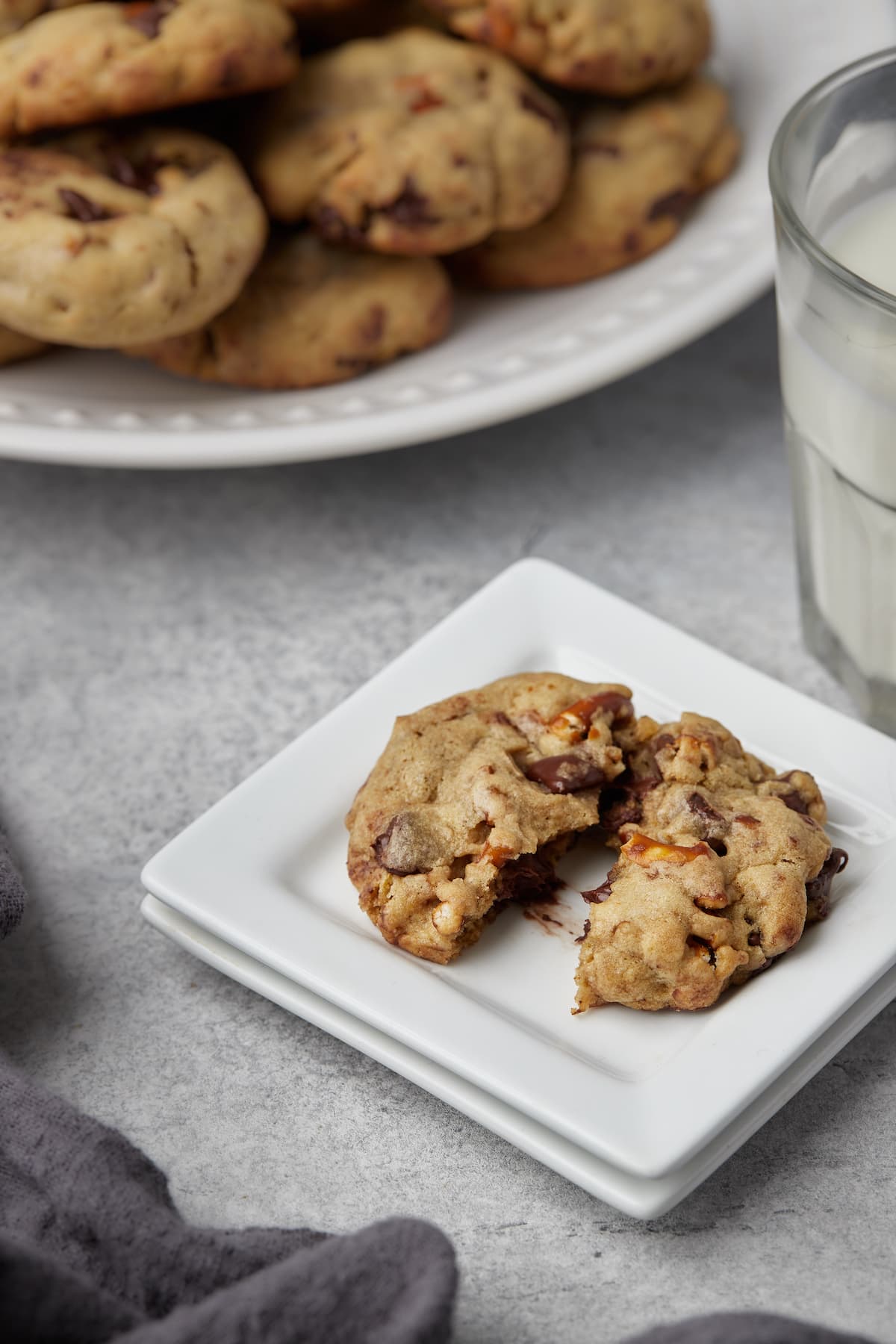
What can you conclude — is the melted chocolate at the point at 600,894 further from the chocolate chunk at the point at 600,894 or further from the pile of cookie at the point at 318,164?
the pile of cookie at the point at 318,164

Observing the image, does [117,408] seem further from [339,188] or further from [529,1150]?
[529,1150]

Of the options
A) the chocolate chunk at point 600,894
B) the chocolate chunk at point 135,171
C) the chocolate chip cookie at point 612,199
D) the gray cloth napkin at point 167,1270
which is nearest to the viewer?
the gray cloth napkin at point 167,1270

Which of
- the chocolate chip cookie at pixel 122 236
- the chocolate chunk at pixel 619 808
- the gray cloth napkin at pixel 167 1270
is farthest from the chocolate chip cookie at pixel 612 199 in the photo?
the gray cloth napkin at pixel 167 1270

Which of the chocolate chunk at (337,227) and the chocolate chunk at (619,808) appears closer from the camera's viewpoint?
the chocolate chunk at (619,808)

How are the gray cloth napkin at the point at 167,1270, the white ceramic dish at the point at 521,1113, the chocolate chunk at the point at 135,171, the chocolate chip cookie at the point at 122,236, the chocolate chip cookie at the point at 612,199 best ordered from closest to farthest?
the gray cloth napkin at the point at 167,1270 < the white ceramic dish at the point at 521,1113 < the chocolate chip cookie at the point at 122,236 < the chocolate chunk at the point at 135,171 < the chocolate chip cookie at the point at 612,199

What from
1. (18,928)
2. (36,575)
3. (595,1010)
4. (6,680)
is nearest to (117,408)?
(36,575)

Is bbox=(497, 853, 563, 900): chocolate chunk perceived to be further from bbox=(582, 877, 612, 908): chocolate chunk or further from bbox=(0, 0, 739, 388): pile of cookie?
bbox=(0, 0, 739, 388): pile of cookie

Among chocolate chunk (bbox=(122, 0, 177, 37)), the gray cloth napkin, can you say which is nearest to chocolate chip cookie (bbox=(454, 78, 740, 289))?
chocolate chunk (bbox=(122, 0, 177, 37))
